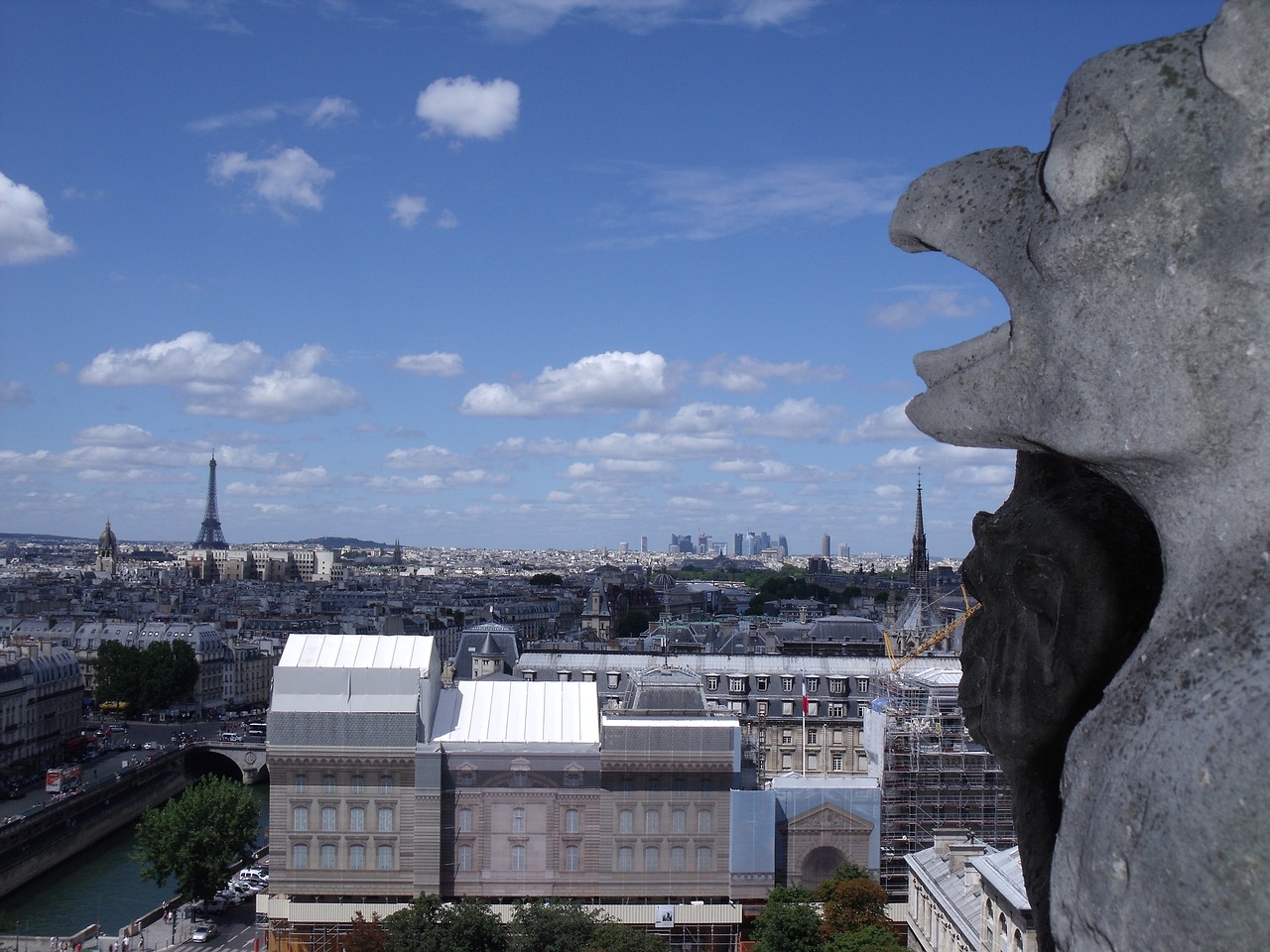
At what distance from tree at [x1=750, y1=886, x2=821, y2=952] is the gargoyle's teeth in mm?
21745

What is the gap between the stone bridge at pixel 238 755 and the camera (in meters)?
50.7

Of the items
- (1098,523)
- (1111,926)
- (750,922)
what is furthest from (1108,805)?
(750,922)

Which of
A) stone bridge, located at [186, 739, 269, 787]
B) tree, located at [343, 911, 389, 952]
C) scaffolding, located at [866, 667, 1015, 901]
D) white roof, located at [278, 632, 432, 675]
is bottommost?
stone bridge, located at [186, 739, 269, 787]

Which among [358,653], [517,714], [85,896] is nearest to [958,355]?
[358,653]

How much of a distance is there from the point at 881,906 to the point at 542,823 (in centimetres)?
656

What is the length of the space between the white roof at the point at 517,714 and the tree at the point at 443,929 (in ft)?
10.3

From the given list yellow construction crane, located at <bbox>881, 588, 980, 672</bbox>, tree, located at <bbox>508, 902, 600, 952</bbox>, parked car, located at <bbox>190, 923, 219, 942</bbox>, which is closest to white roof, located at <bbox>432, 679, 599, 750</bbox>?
tree, located at <bbox>508, 902, 600, 952</bbox>

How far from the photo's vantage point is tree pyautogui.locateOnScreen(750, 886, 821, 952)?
894 inches

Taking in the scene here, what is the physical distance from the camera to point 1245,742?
1908mm

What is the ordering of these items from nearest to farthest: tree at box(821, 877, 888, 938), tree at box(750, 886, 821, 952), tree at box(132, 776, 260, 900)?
1. tree at box(750, 886, 821, 952)
2. tree at box(821, 877, 888, 938)
3. tree at box(132, 776, 260, 900)

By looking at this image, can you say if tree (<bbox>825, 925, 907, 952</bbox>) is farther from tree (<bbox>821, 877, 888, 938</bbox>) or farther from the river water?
the river water

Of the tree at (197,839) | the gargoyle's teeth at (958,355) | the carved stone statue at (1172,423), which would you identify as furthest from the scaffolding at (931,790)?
the carved stone statue at (1172,423)

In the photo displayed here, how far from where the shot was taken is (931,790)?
2745cm

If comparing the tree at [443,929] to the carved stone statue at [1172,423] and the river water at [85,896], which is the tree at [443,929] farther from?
the carved stone statue at [1172,423]
